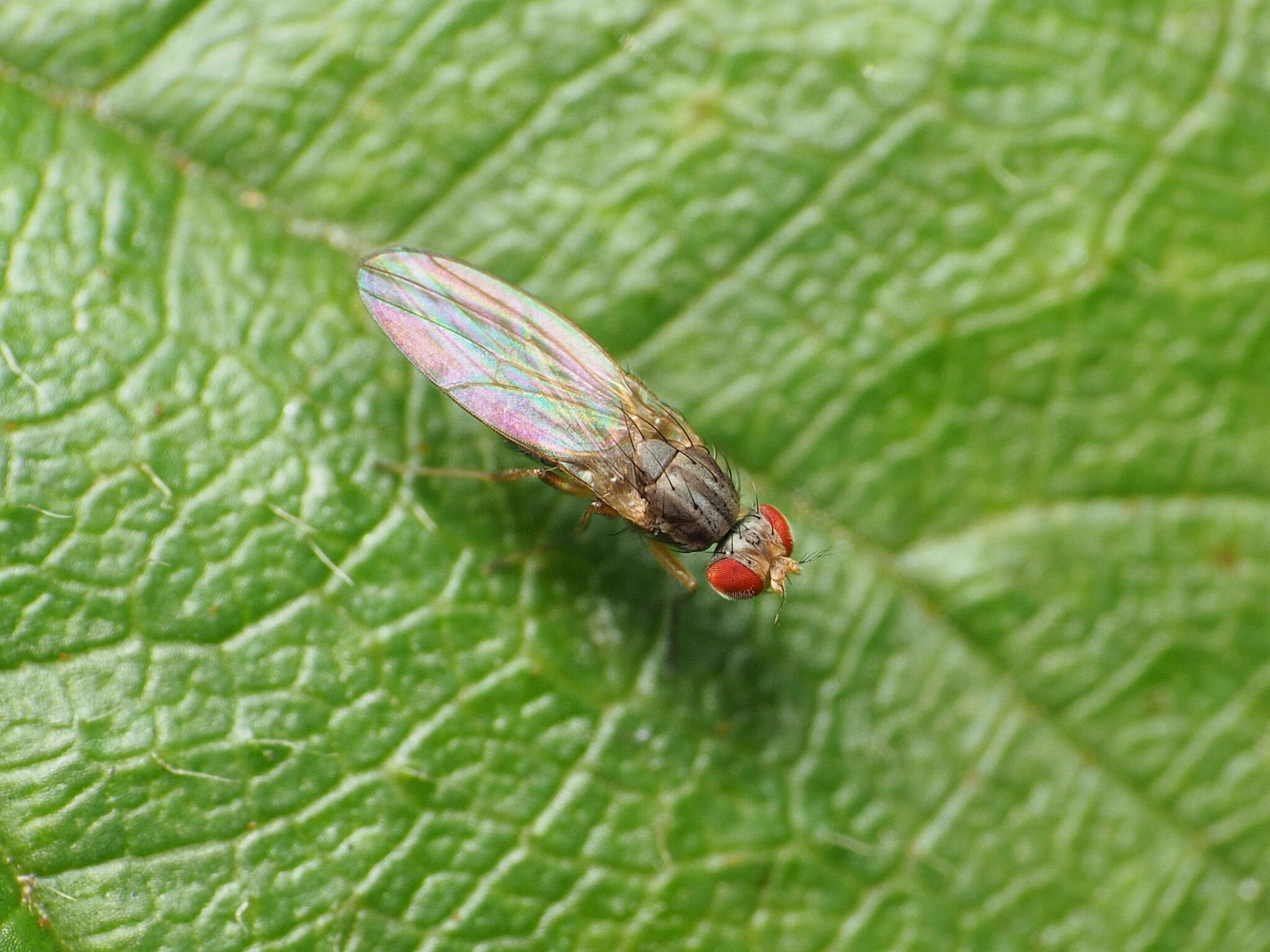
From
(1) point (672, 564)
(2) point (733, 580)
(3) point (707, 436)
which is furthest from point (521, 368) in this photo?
(2) point (733, 580)

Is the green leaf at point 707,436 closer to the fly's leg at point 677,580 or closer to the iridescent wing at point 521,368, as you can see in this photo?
the fly's leg at point 677,580

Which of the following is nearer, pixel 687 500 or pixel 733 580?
pixel 733 580

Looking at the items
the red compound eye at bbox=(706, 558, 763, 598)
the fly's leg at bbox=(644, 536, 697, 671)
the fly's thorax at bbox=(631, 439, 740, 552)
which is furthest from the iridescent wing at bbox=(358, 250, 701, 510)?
the red compound eye at bbox=(706, 558, 763, 598)

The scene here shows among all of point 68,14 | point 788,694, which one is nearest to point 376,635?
point 788,694

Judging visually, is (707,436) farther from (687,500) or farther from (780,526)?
(780,526)

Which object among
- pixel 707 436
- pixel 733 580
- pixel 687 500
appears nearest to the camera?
pixel 733 580

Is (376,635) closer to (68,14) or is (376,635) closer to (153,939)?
(153,939)

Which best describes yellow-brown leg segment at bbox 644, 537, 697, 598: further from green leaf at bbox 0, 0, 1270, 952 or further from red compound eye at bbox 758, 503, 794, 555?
red compound eye at bbox 758, 503, 794, 555
